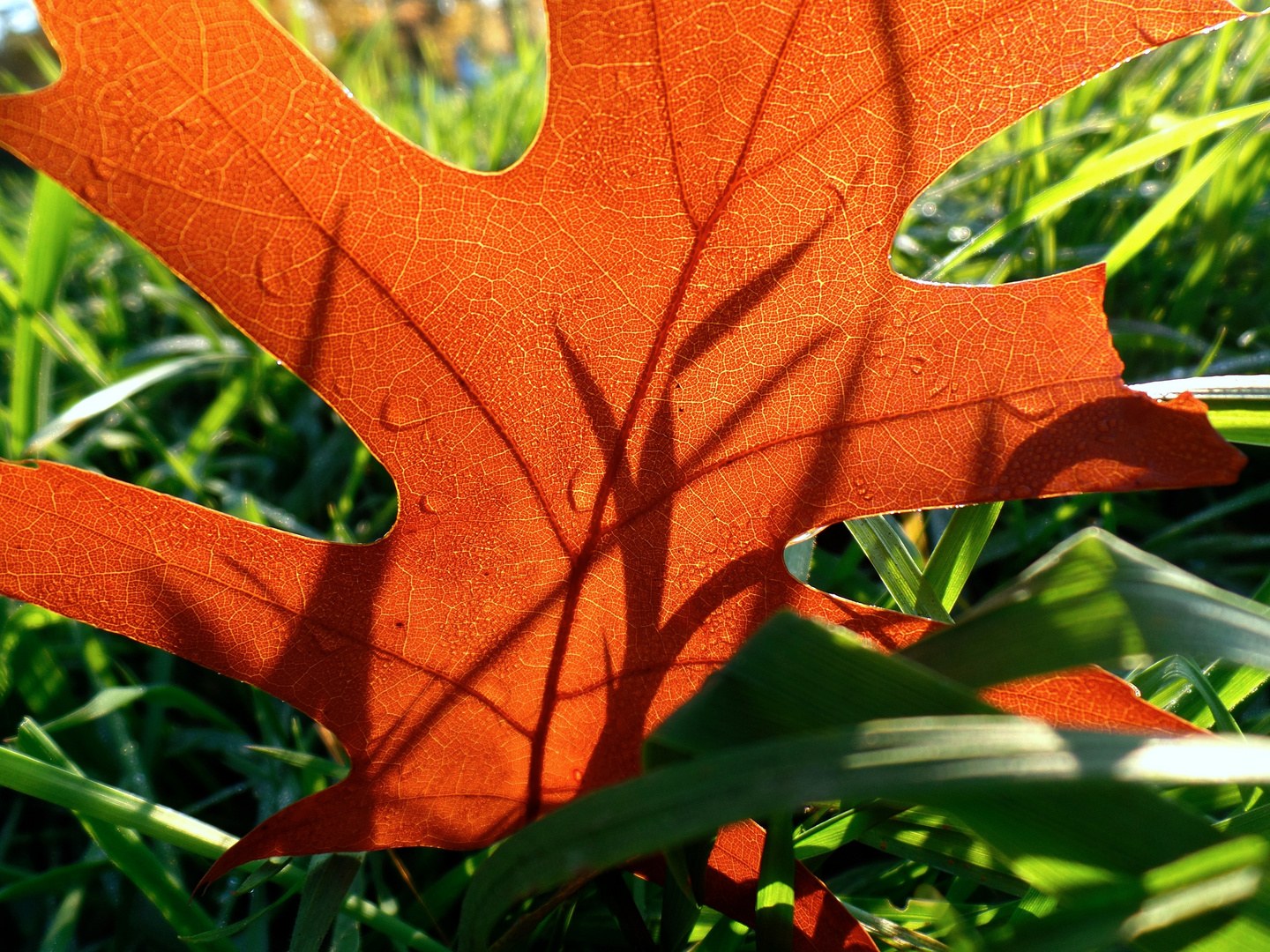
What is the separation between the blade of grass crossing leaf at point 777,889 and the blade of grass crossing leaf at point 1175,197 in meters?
0.64

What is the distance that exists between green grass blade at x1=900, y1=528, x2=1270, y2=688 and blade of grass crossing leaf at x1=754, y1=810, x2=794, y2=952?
0.13 meters

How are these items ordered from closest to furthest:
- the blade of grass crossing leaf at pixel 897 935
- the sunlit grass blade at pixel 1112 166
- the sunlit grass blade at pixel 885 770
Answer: the sunlit grass blade at pixel 885 770 → the blade of grass crossing leaf at pixel 897 935 → the sunlit grass blade at pixel 1112 166

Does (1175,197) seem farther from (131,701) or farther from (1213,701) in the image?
(131,701)

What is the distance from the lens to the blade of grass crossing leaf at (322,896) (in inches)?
21.2

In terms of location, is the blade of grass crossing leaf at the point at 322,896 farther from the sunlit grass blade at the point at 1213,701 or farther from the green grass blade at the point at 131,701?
the sunlit grass blade at the point at 1213,701

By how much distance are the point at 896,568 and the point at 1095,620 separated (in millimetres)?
250

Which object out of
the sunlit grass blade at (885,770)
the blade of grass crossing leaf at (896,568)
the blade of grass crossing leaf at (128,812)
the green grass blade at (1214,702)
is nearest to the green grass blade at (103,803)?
the blade of grass crossing leaf at (128,812)

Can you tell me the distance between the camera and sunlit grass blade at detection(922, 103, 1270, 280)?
0.77m

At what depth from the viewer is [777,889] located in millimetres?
460

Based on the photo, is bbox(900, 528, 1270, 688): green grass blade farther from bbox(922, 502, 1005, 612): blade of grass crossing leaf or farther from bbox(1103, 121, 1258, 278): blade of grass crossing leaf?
bbox(1103, 121, 1258, 278): blade of grass crossing leaf

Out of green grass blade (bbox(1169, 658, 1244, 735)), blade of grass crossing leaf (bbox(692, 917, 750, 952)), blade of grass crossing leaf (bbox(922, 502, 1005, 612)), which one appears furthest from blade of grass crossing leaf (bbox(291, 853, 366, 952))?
green grass blade (bbox(1169, 658, 1244, 735))

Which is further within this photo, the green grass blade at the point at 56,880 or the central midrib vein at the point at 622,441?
the green grass blade at the point at 56,880

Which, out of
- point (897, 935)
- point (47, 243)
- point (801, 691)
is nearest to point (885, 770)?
point (801, 691)

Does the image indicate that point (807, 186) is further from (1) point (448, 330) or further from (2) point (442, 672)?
(2) point (442, 672)
